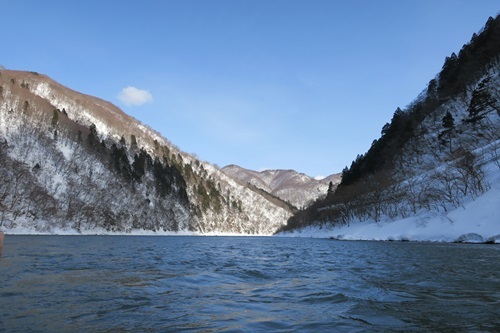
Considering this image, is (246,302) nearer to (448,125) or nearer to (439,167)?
(439,167)

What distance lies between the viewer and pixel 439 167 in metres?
81.5

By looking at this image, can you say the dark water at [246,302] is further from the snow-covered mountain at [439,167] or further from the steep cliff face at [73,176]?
the steep cliff face at [73,176]

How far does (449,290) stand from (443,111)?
112860 mm

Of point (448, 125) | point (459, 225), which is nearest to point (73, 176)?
point (448, 125)

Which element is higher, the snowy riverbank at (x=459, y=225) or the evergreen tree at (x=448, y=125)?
the evergreen tree at (x=448, y=125)

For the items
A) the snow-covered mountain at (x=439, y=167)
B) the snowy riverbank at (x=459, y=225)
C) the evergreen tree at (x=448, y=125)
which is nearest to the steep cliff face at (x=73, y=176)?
the snow-covered mountain at (x=439, y=167)

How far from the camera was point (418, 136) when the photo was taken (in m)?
113

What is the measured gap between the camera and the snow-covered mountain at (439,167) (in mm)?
57406

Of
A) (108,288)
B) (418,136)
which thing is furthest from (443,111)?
(108,288)

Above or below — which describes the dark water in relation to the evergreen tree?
below

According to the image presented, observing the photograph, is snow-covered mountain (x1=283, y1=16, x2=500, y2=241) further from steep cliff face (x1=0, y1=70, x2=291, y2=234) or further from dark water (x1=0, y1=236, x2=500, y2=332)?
steep cliff face (x1=0, y1=70, x2=291, y2=234)

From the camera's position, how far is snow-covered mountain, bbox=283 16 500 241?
57406 mm

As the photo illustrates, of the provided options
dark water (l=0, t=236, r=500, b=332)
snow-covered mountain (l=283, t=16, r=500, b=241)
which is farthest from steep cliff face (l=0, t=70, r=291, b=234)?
dark water (l=0, t=236, r=500, b=332)

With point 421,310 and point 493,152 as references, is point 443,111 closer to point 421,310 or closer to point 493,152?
point 493,152
